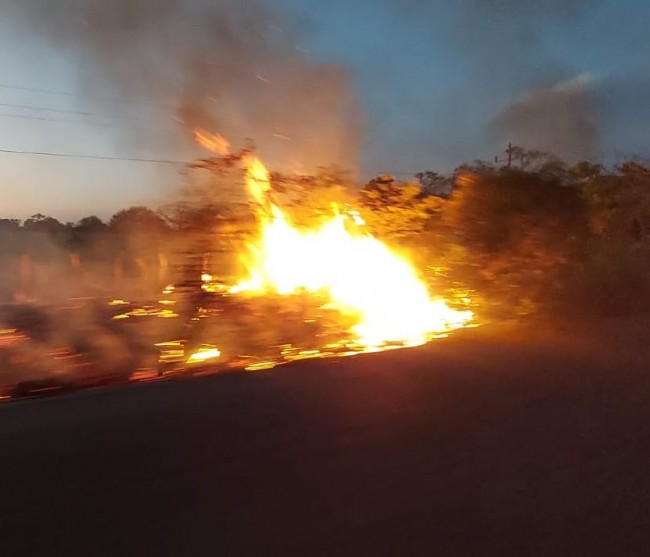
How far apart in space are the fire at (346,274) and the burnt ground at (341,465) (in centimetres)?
473

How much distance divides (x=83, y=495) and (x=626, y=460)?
3.34m

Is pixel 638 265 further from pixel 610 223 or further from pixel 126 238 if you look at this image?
pixel 126 238

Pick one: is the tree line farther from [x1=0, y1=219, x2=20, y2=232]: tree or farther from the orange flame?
[x1=0, y1=219, x2=20, y2=232]: tree

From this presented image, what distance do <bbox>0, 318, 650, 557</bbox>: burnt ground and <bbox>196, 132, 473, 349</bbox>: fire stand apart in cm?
473

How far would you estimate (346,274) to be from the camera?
14.7 m

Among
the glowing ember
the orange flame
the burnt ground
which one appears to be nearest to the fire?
the orange flame

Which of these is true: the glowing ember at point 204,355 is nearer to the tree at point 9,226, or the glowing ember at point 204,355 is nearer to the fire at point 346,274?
the fire at point 346,274

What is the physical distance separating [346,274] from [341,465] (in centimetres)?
931

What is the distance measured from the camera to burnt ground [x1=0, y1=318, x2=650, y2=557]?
4.47m

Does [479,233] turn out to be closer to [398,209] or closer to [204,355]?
[398,209]

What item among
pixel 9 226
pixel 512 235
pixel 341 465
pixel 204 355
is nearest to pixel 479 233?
pixel 512 235

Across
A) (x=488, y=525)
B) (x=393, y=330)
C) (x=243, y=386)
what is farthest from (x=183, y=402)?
(x=393, y=330)

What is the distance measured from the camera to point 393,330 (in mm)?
13602

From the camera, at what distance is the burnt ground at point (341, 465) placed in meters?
4.47
